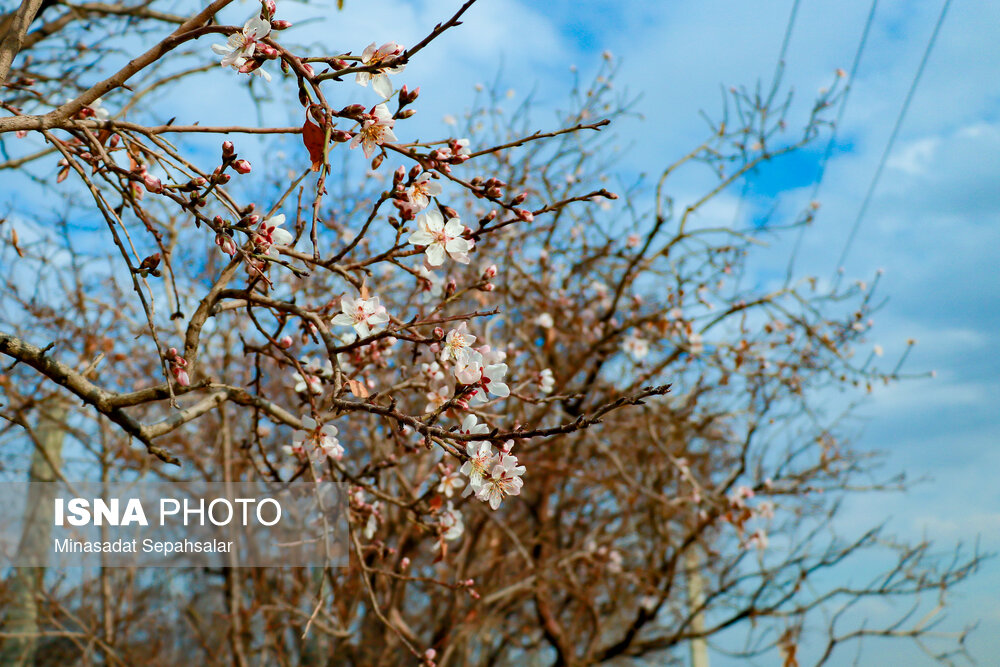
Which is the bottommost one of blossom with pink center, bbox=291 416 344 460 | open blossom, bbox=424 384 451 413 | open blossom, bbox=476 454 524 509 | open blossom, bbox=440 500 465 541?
open blossom, bbox=476 454 524 509

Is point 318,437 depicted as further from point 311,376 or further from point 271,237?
point 271,237

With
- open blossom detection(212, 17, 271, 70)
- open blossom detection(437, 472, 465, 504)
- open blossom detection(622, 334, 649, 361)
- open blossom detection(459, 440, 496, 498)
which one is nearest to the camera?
open blossom detection(212, 17, 271, 70)

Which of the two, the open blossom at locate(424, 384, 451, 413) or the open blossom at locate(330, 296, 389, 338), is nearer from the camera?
the open blossom at locate(330, 296, 389, 338)

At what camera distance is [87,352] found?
423cm

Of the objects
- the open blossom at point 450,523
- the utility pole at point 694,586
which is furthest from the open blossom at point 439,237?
the utility pole at point 694,586

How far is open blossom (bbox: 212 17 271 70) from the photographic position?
1360mm

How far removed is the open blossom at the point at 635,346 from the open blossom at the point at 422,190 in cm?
340

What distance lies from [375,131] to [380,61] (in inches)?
5.1

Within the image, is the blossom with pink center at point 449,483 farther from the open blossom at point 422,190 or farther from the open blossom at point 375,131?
the open blossom at point 375,131

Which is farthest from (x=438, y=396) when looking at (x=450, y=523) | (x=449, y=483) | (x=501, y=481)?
(x=501, y=481)

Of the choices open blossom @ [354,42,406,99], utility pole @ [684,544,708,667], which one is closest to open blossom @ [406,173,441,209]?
open blossom @ [354,42,406,99]

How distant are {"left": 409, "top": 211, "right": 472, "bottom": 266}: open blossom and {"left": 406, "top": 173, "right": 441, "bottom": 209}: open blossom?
52mm

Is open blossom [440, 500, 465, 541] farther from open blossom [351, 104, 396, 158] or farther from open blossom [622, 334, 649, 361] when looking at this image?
open blossom [622, 334, 649, 361]

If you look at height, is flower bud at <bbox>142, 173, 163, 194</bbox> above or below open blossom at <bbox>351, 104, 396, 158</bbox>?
above
